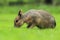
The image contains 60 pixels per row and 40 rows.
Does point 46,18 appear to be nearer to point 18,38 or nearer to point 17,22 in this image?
point 17,22

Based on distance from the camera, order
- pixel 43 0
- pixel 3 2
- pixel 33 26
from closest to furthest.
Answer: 1. pixel 33 26
2. pixel 3 2
3. pixel 43 0

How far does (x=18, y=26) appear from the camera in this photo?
1370cm

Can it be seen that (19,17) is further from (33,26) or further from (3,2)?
(3,2)

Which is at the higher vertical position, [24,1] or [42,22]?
[42,22]

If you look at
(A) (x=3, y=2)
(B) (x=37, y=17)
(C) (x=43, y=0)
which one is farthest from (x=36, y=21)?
(C) (x=43, y=0)

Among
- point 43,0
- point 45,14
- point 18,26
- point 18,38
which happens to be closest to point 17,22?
point 18,26

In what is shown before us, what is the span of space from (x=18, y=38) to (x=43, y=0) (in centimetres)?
3893

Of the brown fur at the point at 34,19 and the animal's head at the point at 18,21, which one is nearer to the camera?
the brown fur at the point at 34,19

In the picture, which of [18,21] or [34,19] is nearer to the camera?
[34,19]

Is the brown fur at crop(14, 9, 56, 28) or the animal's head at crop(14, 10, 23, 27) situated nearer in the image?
the brown fur at crop(14, 9, 56, 28)

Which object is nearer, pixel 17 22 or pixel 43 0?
pixel 17 22

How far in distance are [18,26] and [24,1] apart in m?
36.1

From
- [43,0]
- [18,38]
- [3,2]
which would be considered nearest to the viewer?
[18,38]

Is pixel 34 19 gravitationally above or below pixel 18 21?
above
